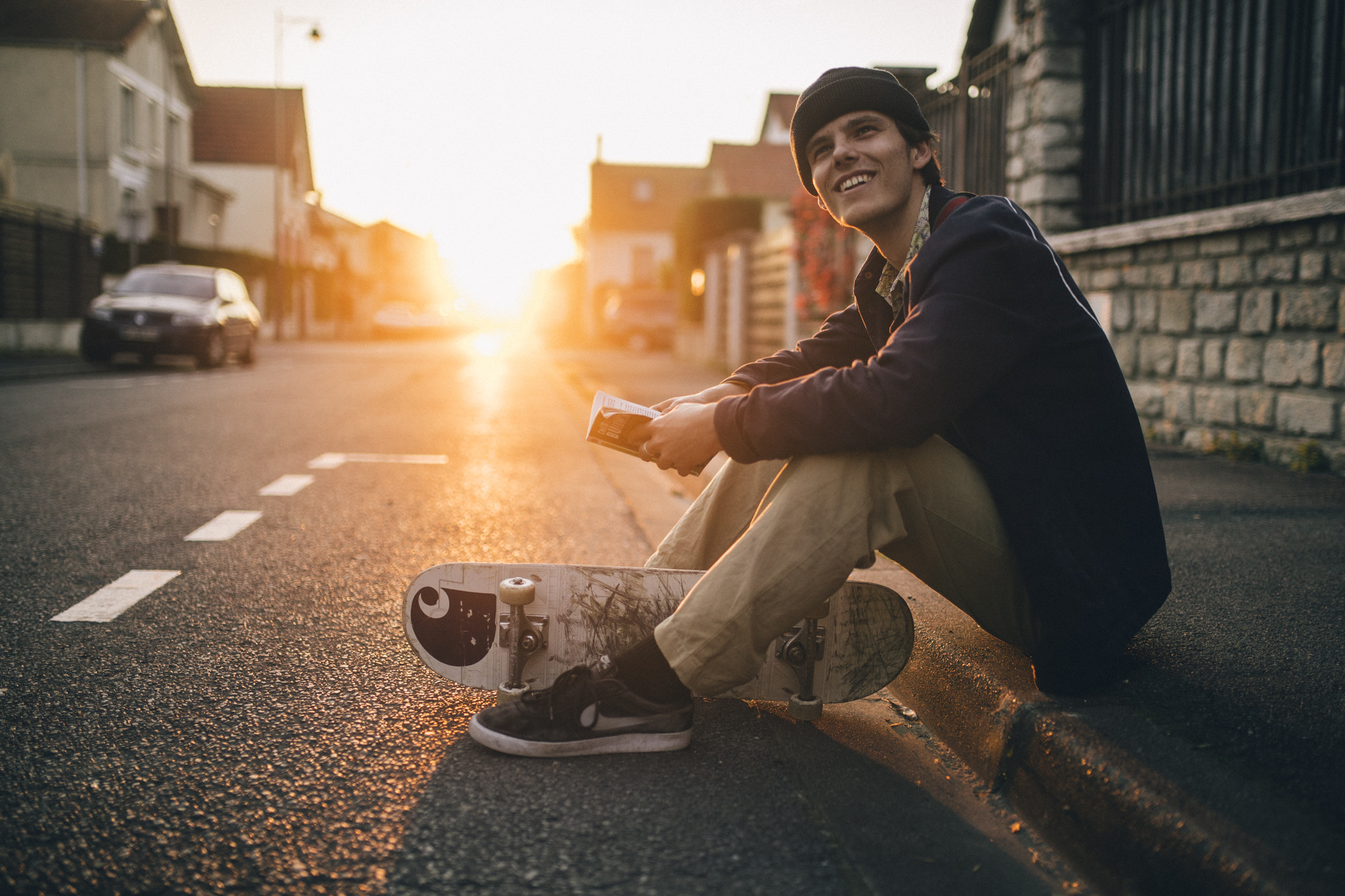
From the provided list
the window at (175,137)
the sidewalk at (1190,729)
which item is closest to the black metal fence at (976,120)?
the sidewalk at (1190,729)

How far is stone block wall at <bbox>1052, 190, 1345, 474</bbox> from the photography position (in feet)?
16.9

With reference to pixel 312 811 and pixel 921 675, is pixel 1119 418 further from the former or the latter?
pixel 312 811

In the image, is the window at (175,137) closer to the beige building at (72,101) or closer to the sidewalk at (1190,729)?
the beige building at (72,101)

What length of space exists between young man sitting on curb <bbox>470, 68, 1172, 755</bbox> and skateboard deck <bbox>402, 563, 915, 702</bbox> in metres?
0.15

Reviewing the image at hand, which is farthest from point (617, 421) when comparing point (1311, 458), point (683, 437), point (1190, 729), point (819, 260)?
point (819, 260)

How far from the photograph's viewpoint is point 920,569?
2170mm

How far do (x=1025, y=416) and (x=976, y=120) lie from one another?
736 cm

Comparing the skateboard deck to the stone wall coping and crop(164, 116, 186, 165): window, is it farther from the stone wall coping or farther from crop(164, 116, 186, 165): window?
crop(164, 116, 186, 165): window

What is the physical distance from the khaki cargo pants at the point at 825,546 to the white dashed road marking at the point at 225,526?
2.84 m

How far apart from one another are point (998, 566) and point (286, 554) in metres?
2.88

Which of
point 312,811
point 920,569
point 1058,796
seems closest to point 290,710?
point 312,811

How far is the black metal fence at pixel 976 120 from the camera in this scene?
8023mm

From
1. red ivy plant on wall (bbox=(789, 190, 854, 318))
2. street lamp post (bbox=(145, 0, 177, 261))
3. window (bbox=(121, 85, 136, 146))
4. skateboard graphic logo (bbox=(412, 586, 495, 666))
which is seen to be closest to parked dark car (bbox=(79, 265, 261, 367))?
red ivy plant on wall (bbox=(789, 190, 854, 318))

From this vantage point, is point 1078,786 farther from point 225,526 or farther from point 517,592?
point 225,526
